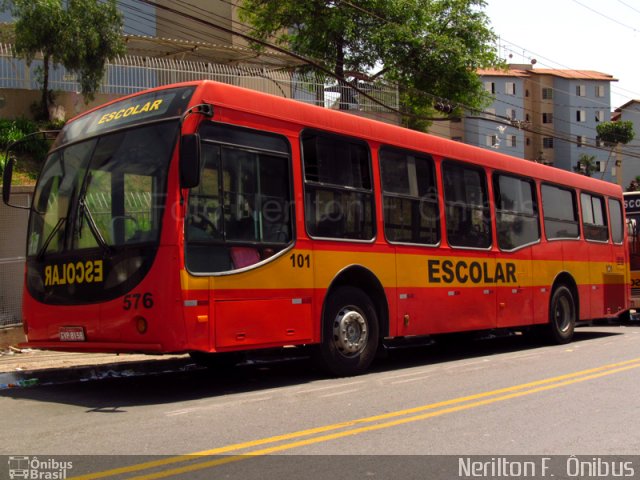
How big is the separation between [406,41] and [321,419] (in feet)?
80.2

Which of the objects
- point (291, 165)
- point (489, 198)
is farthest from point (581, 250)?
point (291, 165)

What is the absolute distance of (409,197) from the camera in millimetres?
10289

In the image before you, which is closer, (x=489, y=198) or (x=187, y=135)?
(x=187, y=135)

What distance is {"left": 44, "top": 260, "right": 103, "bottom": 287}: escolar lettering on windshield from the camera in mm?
7648

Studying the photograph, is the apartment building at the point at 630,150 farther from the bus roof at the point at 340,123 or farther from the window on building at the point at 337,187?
the window on building at the point at 337,187

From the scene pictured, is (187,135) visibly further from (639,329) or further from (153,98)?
(639,329)

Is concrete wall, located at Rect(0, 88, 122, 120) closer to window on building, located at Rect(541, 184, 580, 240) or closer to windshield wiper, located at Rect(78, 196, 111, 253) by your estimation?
windshield wiper, located at Rect(78, 196, 111, 253)

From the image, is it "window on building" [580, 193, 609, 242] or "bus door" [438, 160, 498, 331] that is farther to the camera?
"window on building" [580, 193, 609, 242]

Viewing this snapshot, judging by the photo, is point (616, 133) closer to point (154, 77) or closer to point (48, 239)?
point (154, 77)

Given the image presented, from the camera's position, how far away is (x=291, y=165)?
28.0ft

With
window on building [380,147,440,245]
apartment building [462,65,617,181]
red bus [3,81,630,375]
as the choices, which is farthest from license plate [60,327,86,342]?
apartment building [462,65,617,181]

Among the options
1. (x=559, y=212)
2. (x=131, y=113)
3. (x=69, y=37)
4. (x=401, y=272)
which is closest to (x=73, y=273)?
(x=131, y=113)

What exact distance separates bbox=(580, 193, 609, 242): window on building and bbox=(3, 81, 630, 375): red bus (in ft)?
15.4

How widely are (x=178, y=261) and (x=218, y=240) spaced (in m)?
0.59
